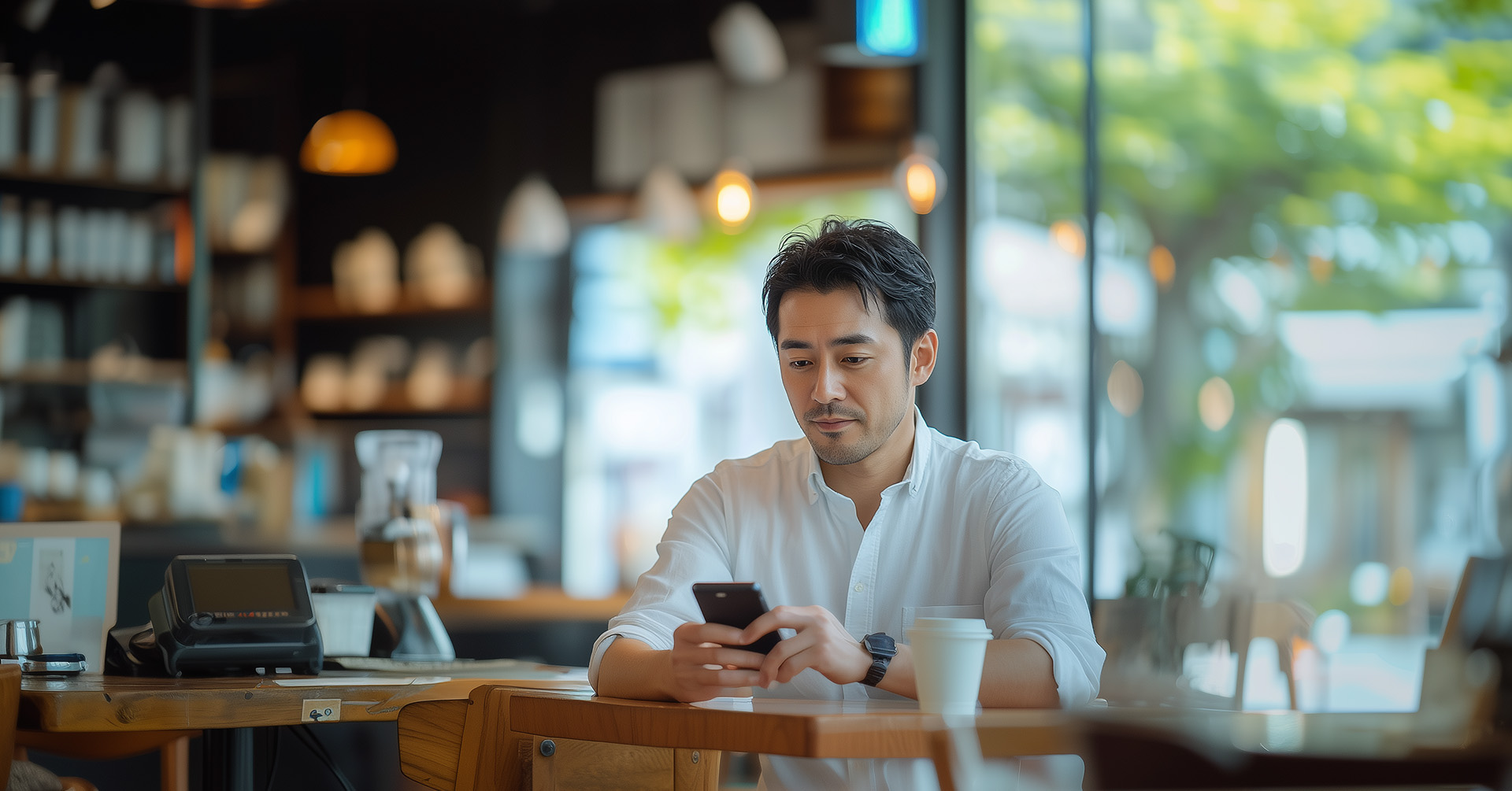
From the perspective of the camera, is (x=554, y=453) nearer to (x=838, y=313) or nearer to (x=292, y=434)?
(x=292, y=434)

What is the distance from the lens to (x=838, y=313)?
201 centimetres

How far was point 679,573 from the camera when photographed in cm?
204

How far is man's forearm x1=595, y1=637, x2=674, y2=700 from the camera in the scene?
1.71 meters

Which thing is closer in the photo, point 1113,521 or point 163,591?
point 163,591

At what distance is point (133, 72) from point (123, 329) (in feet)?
3.64

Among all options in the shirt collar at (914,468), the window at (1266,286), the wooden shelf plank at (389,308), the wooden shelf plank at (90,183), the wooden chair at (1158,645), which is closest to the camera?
the shirt collar at (914,468)

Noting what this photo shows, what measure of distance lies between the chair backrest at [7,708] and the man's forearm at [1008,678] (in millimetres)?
1120

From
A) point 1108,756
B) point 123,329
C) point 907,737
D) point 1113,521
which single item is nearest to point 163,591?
point 907,737

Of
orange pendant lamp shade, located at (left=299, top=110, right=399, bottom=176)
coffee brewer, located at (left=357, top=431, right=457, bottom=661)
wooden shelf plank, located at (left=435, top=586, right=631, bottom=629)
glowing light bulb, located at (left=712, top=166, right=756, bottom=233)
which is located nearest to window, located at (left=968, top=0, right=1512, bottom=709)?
glowing light bulb, located at (left=712, top=166, right=756, bottom=233)

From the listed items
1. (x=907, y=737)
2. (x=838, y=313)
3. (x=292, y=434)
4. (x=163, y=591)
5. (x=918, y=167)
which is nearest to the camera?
(x=907, y=737)

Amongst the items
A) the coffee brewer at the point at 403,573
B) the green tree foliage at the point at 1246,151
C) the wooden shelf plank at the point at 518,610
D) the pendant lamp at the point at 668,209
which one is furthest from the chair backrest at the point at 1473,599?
the pendant lamp at the point at 668,209

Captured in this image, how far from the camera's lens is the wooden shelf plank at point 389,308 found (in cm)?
707

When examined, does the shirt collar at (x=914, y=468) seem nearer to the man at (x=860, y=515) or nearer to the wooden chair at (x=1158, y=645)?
the man at (x=860, y=515)

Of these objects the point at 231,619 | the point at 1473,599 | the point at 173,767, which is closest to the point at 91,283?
the point at 173,767
